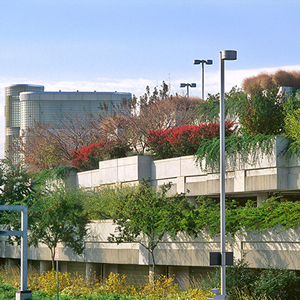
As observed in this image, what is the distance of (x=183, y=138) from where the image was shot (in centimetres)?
2819

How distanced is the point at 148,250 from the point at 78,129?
923 inches

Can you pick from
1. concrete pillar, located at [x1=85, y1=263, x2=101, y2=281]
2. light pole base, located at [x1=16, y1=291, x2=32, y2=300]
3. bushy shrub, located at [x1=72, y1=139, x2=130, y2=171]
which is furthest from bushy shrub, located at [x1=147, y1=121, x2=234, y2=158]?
light pole base, located at [x1=16, y1=291, x2=32, y2=300]

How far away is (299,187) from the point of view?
22.2 metres

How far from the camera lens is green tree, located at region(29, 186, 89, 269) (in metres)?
29.1

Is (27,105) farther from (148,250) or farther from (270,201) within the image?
(270,201)

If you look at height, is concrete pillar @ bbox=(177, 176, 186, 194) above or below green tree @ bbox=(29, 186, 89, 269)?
above

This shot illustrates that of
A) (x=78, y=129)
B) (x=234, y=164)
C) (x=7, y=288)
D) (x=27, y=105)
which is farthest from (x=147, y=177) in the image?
(x=27, y=105)

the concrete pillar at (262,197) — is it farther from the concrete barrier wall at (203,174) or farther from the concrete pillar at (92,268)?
the concrete pillar at (92,268)

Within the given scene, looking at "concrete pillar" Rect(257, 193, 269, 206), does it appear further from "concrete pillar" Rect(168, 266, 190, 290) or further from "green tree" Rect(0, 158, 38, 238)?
"green tree" Rect(0, 158, 38, 238)

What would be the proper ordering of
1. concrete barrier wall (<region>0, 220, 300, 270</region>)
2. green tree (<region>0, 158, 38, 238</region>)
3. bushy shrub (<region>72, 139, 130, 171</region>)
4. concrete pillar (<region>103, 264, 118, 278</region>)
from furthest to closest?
bushy shrub (<region>72, 139, 130, 171</region>) < green tree (<region>0, 158, 38, 238</region>) < concrete pillar (<region>103, 264, 118, 278</region>) < concrete barrier wall (<region>0, 220, 300, 270</region>)

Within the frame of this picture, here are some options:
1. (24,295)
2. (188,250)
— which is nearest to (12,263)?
(24,295)

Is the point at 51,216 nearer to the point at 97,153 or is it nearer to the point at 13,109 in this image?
the point at 97,153

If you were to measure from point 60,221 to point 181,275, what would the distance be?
7.10 metres

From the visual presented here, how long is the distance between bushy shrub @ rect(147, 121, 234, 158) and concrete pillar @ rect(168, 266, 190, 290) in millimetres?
5805
